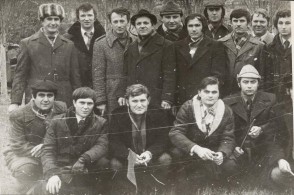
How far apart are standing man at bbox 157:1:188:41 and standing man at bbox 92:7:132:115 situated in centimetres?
40

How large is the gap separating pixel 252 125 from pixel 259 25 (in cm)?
117

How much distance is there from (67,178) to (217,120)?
182cm

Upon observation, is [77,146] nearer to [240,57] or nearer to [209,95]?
[209,95]

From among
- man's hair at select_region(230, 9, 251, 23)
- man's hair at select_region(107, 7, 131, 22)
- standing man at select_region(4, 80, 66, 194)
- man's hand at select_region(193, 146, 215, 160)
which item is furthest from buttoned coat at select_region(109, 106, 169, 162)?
man's hair at select_region(230, 9, 251, 23)

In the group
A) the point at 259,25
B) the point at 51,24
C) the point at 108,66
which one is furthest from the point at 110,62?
the point at 259,25

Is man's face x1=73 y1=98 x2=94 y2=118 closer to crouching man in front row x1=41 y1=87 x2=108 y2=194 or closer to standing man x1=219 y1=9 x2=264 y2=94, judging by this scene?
crouching man in front row x1=41 y1=87 x2=108 y2=194

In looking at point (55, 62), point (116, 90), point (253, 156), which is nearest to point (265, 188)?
point (253, 156)

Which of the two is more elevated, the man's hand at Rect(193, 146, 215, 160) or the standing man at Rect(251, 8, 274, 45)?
the standing man at Rect(251, 8, 274, 45)

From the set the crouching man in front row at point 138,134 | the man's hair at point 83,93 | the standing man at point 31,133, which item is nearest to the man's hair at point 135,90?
the crouching man in front row at point 138,134

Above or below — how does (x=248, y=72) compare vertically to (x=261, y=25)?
below

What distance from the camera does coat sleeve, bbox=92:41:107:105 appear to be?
610cm

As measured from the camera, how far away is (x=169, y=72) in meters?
6.12

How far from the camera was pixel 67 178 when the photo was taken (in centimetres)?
604

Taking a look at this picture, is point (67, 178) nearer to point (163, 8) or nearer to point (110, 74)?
point (110, 74)
